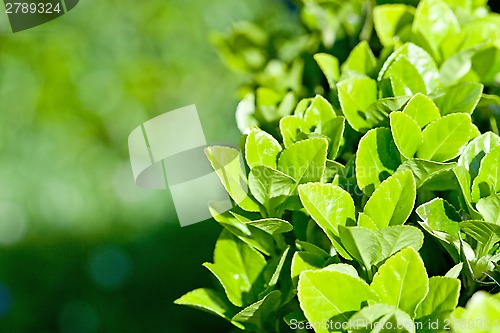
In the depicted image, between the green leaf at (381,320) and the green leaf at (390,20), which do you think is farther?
the green leaf at (390,20)

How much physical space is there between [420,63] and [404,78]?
0.06 meters

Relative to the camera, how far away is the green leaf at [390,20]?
3.33 ft

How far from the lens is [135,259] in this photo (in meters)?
2.36

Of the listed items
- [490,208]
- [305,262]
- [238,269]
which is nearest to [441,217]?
[490,208]

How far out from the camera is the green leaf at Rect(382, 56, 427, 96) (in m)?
0.80

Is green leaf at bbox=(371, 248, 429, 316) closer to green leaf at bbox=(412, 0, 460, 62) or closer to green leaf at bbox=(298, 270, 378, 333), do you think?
green leaf at bbox=(298, 270, 378, 333)

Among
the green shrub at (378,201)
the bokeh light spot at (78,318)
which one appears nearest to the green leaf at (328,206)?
the green shrub at (378,201)

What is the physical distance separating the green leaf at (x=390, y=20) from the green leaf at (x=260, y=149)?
1.28 feet

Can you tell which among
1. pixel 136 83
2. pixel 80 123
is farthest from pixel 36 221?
pixel 136 83

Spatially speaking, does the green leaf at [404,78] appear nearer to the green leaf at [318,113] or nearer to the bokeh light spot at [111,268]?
the green leaf at [318,113]

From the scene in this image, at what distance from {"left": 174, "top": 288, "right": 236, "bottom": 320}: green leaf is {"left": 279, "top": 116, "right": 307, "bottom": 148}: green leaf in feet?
0.75

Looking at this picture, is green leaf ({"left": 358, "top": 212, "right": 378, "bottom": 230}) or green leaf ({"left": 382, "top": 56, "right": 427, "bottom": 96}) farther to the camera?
green leaf ({"left": 382, "top": 56, "right": 427, "bottom": 96})

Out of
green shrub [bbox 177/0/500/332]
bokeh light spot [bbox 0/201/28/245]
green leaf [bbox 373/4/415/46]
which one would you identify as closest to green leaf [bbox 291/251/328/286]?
green shrub [bbox 177/0/500/332]

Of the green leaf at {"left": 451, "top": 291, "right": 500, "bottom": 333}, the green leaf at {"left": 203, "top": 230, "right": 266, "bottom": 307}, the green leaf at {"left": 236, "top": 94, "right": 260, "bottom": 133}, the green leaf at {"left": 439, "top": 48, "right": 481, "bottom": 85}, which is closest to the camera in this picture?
the green leaf at {"left": 451, "top": 291, "right": 500, "bottom": 333}
